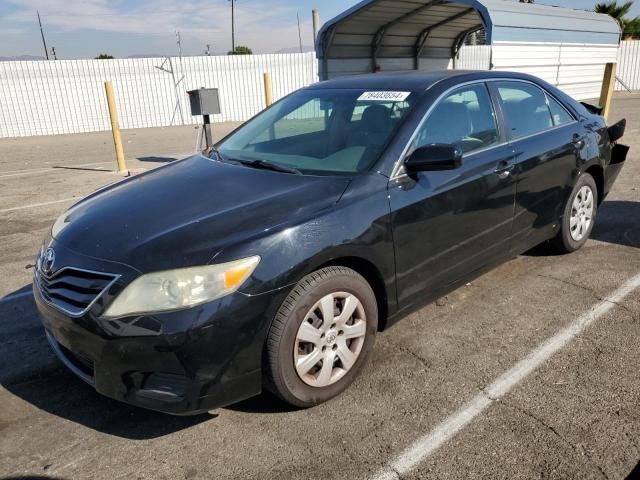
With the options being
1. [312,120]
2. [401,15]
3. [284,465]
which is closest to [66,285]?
[284,465]

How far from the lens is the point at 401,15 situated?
1465 cm

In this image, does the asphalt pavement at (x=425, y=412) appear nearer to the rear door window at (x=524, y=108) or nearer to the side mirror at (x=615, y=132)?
the rear door window at (x=524, y=108)

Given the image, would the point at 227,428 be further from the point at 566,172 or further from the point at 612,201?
the point at 612,201

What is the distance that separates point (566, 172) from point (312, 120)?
2122 mm

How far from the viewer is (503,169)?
11.9ft

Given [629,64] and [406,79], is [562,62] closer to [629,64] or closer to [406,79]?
[629,64]

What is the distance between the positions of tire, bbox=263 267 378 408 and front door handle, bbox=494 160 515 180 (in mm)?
1369

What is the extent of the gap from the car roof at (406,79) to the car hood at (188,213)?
1.02m

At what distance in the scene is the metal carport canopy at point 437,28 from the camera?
13312 millimetres


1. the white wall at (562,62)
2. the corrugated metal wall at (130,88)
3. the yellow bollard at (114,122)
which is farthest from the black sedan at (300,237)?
the corrugated metal wall at (130,88)

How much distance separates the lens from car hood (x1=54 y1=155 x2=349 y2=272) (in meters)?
2.43

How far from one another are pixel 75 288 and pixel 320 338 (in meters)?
1.21

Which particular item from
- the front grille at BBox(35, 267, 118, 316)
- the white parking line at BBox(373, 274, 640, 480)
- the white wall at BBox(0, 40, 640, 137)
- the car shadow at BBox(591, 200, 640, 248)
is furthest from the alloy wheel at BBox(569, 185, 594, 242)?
the white wall at BBox(0, 40, 640, 137)

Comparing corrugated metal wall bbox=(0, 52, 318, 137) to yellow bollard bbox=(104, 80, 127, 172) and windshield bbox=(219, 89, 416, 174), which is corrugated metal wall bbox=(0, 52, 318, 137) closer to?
yellow bollard bbox=(104, 80, 127, 172)
